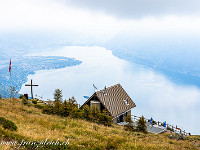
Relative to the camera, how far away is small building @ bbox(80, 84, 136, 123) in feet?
131

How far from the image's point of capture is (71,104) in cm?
2753

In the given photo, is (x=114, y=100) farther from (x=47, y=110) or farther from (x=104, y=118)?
(x=47, y=110)

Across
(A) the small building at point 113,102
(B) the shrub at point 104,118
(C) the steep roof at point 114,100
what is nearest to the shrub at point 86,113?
(B) the shrub at point 104,118

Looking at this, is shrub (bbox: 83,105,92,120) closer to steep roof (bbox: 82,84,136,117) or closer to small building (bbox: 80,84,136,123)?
small building (bbox: 80,84,136,123)

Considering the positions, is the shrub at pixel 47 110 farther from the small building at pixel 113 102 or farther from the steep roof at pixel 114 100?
the steep roof at pixel 114 100

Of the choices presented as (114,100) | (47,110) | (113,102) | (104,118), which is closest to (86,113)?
(104,118)

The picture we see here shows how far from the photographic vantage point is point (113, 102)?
42.4 meters

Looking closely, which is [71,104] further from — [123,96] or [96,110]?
[123,96]

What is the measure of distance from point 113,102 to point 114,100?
0.91 m

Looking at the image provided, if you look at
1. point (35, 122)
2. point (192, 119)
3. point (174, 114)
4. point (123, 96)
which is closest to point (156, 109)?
point (174, 114)

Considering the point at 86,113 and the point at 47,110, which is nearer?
the point at 47,110

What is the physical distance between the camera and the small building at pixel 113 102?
1575 inches

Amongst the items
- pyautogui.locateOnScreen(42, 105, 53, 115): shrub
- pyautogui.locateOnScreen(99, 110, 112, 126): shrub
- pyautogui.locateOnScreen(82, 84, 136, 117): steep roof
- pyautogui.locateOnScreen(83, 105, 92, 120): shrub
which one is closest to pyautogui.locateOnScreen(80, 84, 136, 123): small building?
pyautogui.locateOnScreen(82, 84, 136, 117): steep roof

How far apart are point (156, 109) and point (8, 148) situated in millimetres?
195901
